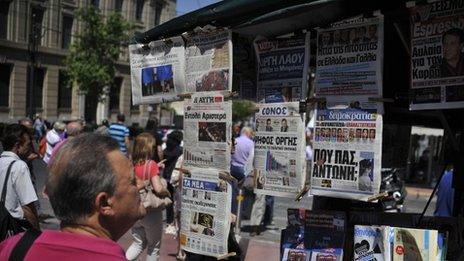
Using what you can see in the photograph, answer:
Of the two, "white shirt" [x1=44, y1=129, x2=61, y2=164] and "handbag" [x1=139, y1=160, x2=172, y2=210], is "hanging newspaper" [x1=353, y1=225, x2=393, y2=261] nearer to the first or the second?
"handbag" [x1=139, y1=160, x2=172, y2=210]

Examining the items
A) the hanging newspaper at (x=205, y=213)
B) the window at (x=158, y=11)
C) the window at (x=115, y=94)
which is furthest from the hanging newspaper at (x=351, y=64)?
the window at (x=158, y=11)

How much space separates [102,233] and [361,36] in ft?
7.72

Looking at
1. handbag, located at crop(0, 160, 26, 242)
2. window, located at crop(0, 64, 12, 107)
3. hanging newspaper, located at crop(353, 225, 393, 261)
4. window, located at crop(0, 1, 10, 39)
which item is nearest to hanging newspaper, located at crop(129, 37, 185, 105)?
handbag, located at crop(0, 160, 26, 242)

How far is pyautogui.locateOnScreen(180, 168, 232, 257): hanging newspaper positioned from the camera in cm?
439

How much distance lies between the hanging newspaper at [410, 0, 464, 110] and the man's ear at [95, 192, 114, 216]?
2.21m

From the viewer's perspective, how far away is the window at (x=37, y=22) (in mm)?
41941

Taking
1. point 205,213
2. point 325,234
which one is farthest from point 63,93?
point 325,234

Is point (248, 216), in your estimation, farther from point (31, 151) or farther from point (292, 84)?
point (292, 84)

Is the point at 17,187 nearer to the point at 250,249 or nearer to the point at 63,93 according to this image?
the point at 250,249

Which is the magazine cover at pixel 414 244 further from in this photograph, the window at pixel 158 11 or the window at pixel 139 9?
the window at pixel 158 11

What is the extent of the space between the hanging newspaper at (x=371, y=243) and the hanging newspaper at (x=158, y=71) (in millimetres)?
1814

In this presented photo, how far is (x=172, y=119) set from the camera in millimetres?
58312

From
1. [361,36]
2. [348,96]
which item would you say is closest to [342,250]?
[348,96]

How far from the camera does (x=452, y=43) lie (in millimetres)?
3295
